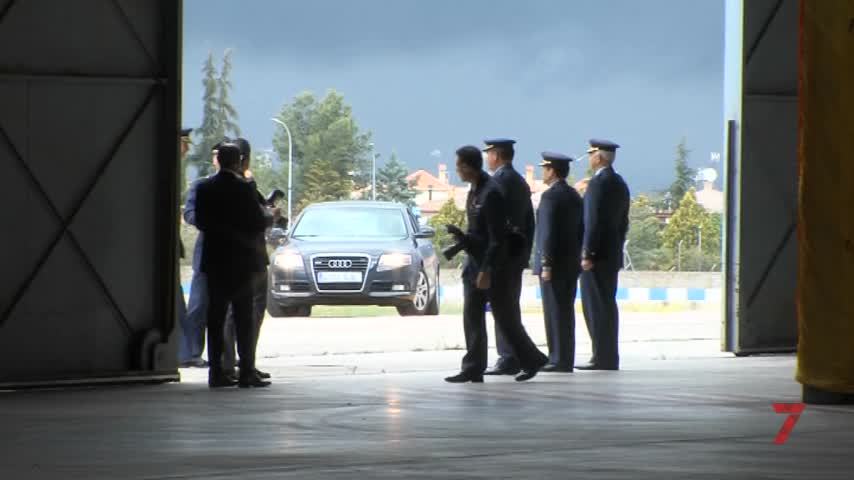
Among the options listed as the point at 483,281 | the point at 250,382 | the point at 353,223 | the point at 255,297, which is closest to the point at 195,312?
the point at 255,297

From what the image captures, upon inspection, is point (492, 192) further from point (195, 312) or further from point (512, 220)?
point (195, 312)

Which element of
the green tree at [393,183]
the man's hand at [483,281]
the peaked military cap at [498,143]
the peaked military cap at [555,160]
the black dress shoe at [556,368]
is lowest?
the black dress shoe at [556,368]

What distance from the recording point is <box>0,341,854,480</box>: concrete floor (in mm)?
7734

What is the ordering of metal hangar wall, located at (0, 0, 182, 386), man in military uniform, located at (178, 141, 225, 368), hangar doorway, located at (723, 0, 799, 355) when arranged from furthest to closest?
hangar doorway, located at (723, 0, 799, 355), man in military uniform, located at (178, 141, 225, 368), metal hangar wall, located at (0, 0, 182, 386)

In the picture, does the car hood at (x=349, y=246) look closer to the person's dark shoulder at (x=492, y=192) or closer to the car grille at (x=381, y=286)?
the car grille at (x=381, y=286)

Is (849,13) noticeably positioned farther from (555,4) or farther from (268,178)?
(555,4)

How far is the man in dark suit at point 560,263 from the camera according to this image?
49.3 ft

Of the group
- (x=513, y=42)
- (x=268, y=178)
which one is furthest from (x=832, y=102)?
(x=513, y=42)

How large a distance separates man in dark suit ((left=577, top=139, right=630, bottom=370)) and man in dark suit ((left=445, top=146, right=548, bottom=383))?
1473 millimetres

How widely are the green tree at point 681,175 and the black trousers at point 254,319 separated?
75817 millimetres

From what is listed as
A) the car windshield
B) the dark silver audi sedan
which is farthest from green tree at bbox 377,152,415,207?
the dark silver audi sedan

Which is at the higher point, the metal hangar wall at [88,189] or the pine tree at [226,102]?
the pine tree at [226,102]

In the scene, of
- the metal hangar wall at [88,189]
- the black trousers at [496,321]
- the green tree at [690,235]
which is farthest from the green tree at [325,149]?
the metal hangar wall at [88,189]

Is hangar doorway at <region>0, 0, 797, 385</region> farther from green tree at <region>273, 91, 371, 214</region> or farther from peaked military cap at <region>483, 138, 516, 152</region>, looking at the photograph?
green tree at <region>273, 91, 371, 214</region>
